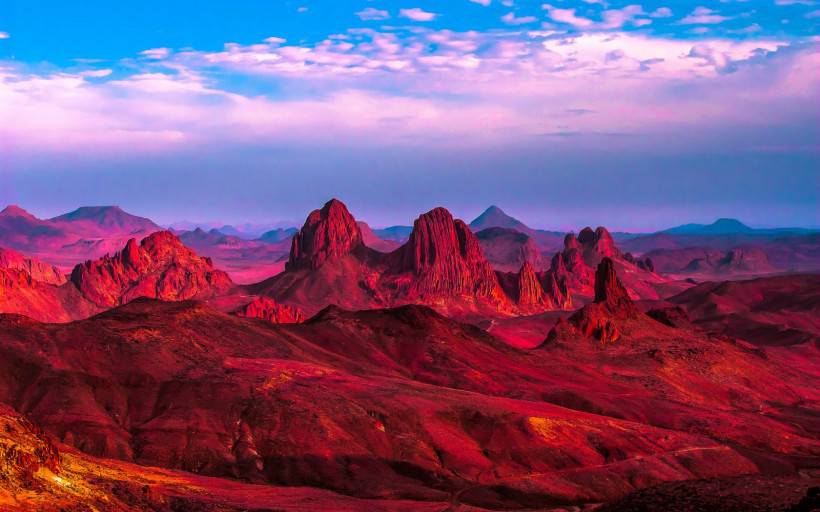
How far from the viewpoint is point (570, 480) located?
9669cm

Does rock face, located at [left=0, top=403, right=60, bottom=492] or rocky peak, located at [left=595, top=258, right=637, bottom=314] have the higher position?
rocky peak, located at [left=595, top=258, right=637, bottom=314]

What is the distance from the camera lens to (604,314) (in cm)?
18162

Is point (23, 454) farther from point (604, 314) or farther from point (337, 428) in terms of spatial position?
point (604, 314)

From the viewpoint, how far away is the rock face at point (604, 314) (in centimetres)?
17650

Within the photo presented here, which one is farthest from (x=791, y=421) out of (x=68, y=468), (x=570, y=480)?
(x=68, y=468)

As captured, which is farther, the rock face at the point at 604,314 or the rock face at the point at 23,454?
the rock face at the point at 604,314

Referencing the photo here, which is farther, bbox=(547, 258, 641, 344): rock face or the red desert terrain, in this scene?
bbox=(547, 258, 641, 344): rock face

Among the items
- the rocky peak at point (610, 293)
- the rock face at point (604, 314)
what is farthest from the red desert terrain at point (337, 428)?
the rocky peak at point (610, 293)

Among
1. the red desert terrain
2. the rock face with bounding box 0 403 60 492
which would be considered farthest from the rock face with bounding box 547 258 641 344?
the rock face with bounding box 0 403 60 492

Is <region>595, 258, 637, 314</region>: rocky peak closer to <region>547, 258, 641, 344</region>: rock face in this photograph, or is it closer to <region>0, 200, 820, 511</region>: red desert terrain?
<region>547, 258, 641, 344</region>: rock face

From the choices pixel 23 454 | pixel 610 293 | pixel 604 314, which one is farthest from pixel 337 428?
Answer: pixel 610 293

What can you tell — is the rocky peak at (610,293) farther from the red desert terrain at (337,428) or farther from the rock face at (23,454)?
the rock face at (23,454)

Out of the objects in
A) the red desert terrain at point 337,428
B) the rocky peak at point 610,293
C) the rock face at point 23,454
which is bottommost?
the red desert terrain at point 337,428

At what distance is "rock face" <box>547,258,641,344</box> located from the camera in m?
176
